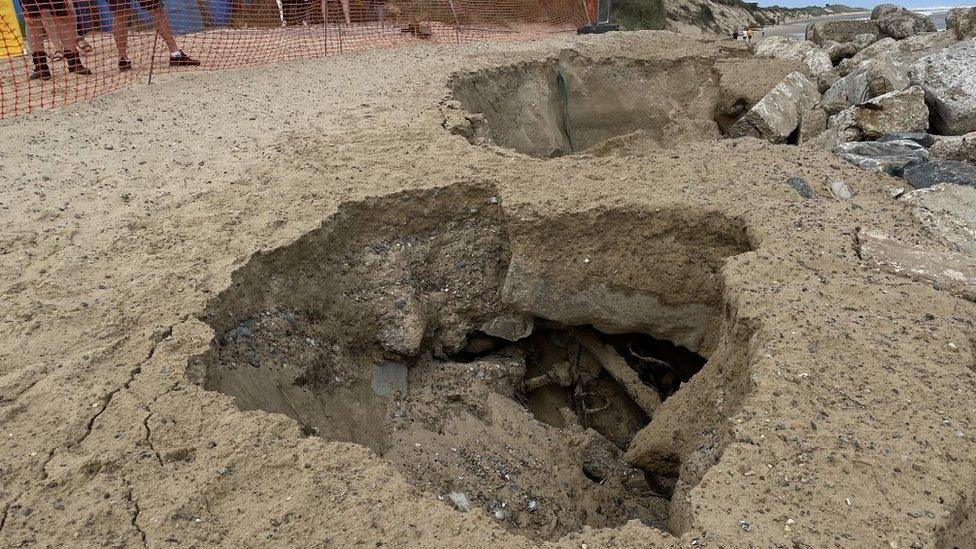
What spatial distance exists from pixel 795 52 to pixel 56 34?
7.66 m

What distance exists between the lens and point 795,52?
25.5 feet

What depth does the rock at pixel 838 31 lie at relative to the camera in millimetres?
9402

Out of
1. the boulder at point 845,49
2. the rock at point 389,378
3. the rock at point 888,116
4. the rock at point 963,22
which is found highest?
the rock at point 963,22

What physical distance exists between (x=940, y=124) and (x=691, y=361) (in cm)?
281

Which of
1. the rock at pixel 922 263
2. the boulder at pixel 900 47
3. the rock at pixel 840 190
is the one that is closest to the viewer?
the rock at pixel 922 263

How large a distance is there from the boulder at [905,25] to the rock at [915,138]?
216 inches

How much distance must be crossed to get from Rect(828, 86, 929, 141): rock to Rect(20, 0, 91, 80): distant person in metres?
6.25

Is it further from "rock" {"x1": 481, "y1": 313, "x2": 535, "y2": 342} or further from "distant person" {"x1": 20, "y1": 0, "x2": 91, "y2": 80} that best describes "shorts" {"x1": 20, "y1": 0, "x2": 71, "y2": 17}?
"rock" {"x1": 481, "y1": 313, "x2": 535, "y2": 342}

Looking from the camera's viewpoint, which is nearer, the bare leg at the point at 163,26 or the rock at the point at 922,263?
Answer: the rock at the point at 922,263

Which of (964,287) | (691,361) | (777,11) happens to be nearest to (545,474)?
(691,361)

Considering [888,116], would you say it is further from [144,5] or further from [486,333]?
[144,5]

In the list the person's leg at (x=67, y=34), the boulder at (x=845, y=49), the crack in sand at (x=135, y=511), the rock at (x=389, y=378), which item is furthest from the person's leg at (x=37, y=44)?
the boulder at (x=845, y=49)

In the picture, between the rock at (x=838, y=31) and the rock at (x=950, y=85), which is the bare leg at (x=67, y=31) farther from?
the rock at (x=838, y=31)

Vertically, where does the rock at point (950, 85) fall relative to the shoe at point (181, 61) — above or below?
below
